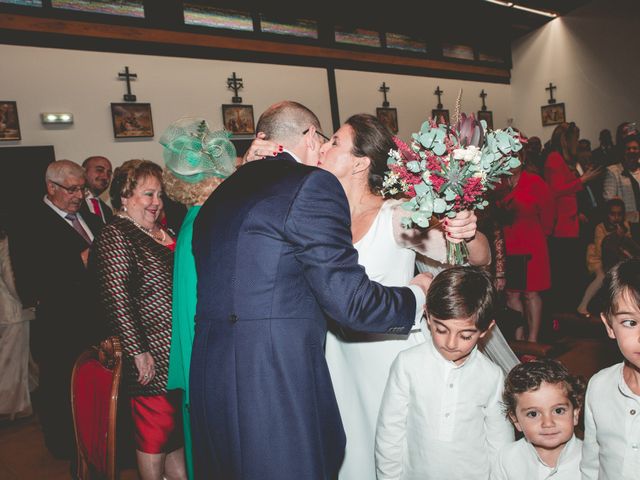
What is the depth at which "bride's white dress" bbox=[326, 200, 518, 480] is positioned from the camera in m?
2.00

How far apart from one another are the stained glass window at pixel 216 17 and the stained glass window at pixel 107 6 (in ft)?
2.41

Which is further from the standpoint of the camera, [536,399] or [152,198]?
[152,198]

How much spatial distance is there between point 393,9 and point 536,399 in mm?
9926

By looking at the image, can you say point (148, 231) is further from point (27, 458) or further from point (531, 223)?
point (531, 223)

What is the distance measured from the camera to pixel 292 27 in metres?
8.57

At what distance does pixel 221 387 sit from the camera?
148 centimetres

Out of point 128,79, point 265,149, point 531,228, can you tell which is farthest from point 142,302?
point 128,79

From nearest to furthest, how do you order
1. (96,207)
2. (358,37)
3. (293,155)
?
(293,155) → (96,207) → (358,37)

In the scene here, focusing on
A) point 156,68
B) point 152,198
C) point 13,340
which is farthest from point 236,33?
point 152,198

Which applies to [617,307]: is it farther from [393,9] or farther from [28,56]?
[393,9]

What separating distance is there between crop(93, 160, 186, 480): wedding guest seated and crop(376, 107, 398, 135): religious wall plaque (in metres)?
7.89

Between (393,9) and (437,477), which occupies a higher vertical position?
(393,9)

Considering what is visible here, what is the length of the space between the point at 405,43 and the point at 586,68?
4.36m

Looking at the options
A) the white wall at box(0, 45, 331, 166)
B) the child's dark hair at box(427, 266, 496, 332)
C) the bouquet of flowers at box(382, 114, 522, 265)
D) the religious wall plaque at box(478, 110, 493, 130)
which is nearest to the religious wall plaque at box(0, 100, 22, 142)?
the white wall at box(0, 45, 331, 166)
